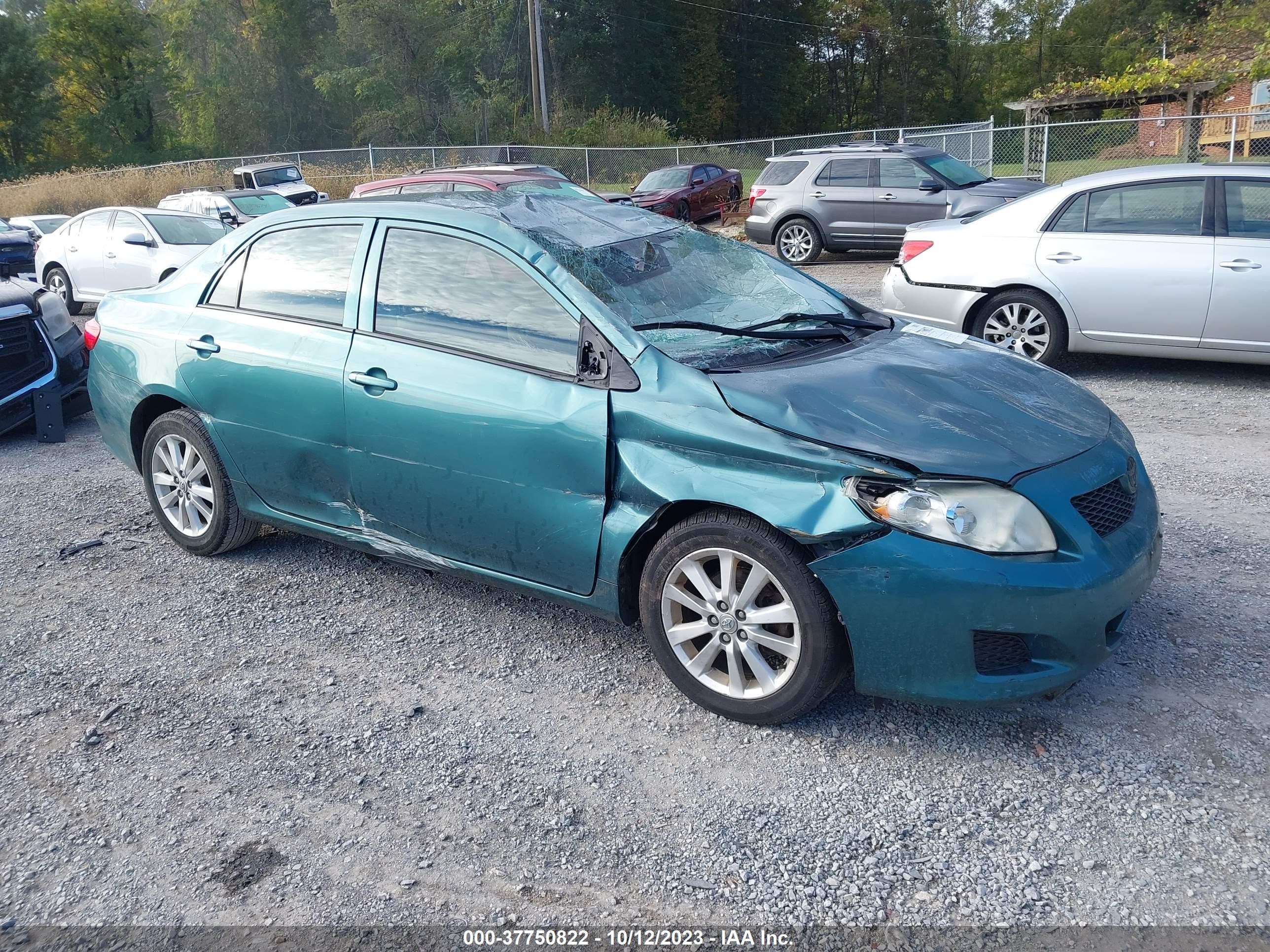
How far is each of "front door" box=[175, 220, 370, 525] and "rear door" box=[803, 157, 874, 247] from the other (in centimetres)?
1289

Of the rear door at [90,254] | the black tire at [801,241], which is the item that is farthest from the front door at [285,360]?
the black tire at [801,241]

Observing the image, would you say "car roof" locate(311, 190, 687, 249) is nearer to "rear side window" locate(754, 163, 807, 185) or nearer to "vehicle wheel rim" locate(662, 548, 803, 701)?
"vehicle wheel rim" locate(662, 548, 803, 701)

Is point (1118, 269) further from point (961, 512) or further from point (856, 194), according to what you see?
point (856, 194)

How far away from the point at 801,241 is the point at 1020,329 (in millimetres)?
9365

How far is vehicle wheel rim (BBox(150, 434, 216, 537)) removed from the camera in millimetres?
5098

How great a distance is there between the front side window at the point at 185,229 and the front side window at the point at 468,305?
35.0 feet

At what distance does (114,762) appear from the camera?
354 cm

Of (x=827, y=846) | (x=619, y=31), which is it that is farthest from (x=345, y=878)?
(x=619, y=31)

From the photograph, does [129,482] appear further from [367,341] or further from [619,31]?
[619,31]

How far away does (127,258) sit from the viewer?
46.5 feet

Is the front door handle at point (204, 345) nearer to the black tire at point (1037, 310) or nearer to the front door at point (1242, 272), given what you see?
the black tire at point (1037, 310)

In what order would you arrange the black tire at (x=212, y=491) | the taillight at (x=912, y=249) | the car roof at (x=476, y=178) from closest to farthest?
the black tire at (x=212, y=491) < the taillight at (x=912, y=249) < the car roof at (x=476, y=178)

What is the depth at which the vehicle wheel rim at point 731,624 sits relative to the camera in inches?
135

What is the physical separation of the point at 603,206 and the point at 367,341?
1.26 meters
